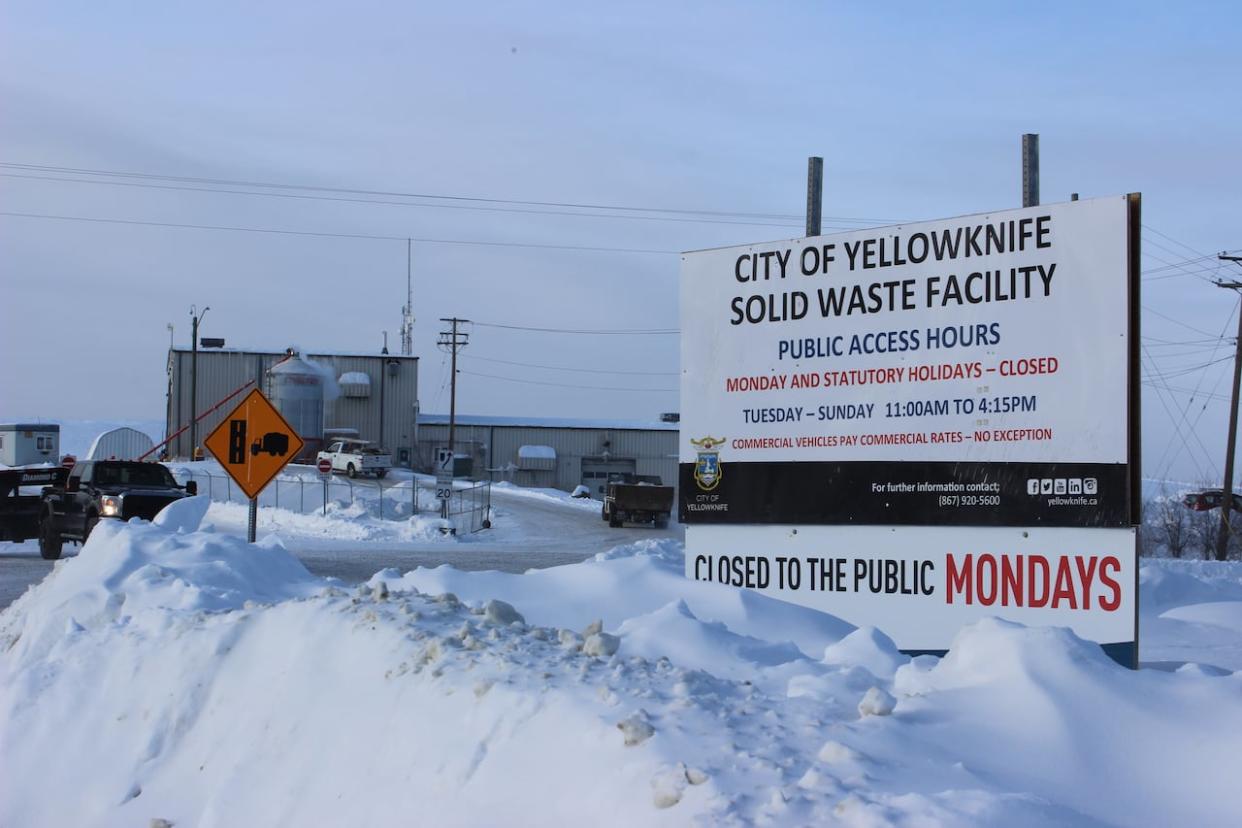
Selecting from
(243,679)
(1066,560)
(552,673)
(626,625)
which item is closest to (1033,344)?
(1066,560)

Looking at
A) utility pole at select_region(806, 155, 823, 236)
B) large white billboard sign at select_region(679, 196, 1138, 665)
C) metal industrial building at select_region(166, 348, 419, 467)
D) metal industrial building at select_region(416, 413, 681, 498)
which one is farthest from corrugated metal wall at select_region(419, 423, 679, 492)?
large white billboard sign at select_region(679, 196, 1138, 665)

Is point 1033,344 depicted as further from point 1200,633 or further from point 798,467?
point 1200,633

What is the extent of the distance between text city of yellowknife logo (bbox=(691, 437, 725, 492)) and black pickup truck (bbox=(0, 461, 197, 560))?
1438 cm

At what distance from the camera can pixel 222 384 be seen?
7112 cm

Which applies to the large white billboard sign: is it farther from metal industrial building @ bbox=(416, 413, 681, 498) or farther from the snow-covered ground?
metal industrial building @ bbox=(416, 413, 681, 498)

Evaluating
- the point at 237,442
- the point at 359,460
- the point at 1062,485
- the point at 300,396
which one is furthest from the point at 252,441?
the point at 300,396

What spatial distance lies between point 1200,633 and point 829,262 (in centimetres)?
632

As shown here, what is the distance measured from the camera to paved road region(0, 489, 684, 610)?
20344mm

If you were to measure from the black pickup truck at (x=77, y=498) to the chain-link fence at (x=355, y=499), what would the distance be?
1253 centimetres

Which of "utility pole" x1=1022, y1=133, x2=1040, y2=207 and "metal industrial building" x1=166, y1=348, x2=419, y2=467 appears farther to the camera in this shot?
"metal industrial building" x1=166, y1=348, x2=419, y2=467

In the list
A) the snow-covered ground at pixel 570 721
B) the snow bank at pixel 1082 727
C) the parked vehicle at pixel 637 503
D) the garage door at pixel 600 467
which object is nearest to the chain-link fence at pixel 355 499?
the parked vehicle at pixel 637 503

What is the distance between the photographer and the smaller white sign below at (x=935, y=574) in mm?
8086

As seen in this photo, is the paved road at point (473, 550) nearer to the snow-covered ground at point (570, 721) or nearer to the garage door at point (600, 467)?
the snow-covered ground at point (570, 721)

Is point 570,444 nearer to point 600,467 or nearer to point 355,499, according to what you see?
point 600,467
